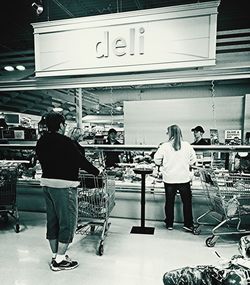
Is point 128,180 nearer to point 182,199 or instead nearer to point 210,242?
point 182,199

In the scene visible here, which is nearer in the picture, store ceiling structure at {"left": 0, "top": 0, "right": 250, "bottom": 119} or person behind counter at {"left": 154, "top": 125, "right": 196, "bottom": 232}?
person behind counter at {"left": 154, "top": 125, "right": 196, "bottom": 232}

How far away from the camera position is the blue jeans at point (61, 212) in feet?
9.53

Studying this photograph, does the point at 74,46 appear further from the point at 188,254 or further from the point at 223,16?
the point at 223,16

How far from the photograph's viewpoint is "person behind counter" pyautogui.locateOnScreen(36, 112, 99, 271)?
2.87m

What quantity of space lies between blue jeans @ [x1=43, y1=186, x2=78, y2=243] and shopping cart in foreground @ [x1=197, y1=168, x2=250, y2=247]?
6.36 feet

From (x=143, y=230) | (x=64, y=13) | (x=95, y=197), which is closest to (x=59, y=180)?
(x=95, y=197)

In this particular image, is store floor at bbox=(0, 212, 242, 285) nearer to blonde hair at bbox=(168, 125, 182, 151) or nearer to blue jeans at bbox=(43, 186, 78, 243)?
blue jeans at bbox=(43, 186, 78, 243)

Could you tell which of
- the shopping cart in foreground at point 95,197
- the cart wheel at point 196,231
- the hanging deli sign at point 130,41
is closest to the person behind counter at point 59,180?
the shopping cart in foreground at point 95,197

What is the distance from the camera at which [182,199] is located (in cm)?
418

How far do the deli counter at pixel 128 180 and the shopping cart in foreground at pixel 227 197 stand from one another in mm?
417

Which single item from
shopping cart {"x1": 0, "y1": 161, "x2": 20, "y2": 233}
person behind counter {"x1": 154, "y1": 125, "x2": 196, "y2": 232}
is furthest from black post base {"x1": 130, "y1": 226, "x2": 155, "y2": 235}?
shopping cart {"x1": 0, "y1": 161, "x2": 20, "y2": 233}

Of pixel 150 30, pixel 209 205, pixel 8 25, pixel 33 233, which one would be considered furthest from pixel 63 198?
pixel 8 25

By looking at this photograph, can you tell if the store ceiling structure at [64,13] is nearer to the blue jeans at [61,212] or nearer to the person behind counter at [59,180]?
the person behind counter at [59,180]

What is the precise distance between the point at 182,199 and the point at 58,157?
7.43 feet
